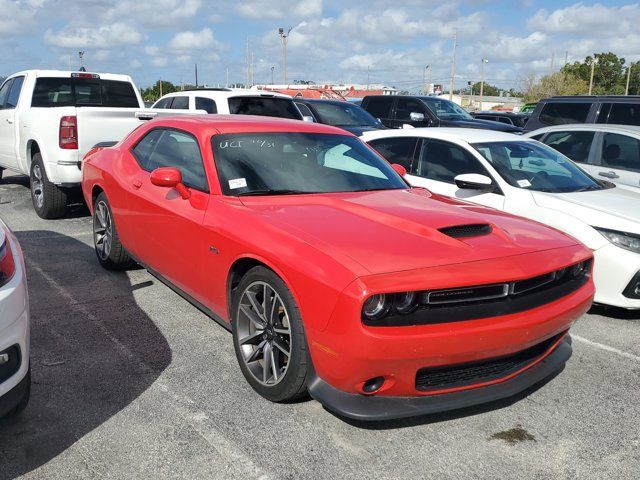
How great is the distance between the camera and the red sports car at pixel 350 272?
2.87 metres

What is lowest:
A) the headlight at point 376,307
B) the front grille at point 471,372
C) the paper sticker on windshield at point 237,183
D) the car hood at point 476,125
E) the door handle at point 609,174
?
the front grille at point 471,372

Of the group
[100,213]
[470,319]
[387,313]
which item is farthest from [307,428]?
[100,213]

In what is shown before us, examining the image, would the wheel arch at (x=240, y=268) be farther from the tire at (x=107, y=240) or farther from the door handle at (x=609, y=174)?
the door handle at (x=609, y=174)

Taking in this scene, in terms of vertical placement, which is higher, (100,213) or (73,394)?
(100,213)

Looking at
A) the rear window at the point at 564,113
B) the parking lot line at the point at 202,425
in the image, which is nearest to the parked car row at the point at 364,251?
the parking lot line at the point at 202,425

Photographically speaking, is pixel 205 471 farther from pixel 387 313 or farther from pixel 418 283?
pixel 418 283

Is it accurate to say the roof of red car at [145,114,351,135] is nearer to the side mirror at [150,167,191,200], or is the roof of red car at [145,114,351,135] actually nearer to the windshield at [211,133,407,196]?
the windshield at [211,133,407,196]

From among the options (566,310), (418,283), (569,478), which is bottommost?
(569,478)

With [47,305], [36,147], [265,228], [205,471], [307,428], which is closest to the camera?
[205,471]

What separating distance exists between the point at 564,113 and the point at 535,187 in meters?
5.02

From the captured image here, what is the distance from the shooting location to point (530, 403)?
11.6 ft

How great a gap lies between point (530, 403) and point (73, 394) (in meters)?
2.61

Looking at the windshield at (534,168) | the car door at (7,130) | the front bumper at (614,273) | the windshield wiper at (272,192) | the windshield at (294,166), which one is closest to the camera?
the windshield wiper at (272,192)

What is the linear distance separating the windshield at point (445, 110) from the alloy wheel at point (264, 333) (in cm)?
1142
